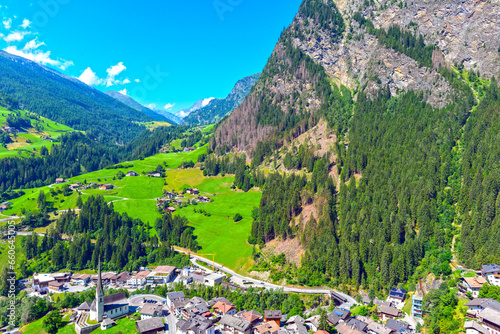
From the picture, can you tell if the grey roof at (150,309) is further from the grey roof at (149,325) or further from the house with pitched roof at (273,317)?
the house with pitched roof at (273,317)

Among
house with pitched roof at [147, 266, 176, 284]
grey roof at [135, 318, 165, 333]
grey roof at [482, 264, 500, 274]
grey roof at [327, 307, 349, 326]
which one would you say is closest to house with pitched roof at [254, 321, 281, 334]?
grey roof at [327, 307, 349, 326]

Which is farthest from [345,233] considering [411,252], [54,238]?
[54,238]

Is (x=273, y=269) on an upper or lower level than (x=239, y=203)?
lower

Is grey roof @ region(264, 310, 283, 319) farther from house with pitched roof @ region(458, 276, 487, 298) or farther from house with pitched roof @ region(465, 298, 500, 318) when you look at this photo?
house with pitched roof @ region(458, 276, 487, 298)

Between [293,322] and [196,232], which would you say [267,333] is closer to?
[293,322]

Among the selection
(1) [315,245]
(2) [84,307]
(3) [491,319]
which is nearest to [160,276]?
(2) [84,307]

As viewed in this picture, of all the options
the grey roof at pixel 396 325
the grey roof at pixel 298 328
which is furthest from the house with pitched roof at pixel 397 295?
the grey roof at pixel 298 328

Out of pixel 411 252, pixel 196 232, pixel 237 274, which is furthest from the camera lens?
pixel 196 232

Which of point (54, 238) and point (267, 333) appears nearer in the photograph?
point (267, 333)
